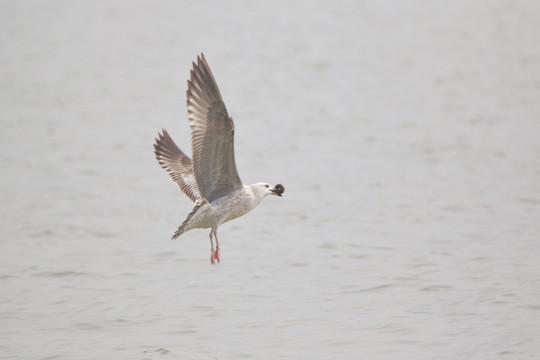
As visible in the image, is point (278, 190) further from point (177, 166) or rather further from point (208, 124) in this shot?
point (177, 166)

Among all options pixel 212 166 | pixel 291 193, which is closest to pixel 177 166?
pixel 212 166

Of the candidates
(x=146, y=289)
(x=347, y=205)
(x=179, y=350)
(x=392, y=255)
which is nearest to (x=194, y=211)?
(x=179, y=350)

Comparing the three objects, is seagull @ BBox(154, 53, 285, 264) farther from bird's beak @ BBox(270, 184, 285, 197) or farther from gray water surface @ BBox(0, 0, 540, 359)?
gray water surface @ BBox(0, 0, 540, 359)

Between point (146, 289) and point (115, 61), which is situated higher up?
point (115, 61)

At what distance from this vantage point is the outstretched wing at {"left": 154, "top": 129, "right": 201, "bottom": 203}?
10.8 metres

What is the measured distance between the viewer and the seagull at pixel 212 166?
9.24 m

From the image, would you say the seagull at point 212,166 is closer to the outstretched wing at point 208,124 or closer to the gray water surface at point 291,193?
the outstretched wing at point 208,124

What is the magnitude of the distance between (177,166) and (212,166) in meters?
1.64

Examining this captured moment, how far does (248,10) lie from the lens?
3706 centimetres

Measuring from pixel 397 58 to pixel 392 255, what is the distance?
16.9 metres

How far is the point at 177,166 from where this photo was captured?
11.1 metres

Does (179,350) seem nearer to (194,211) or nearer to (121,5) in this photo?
(194,211)

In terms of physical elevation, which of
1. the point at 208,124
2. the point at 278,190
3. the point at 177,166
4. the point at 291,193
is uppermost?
the point at 208,124

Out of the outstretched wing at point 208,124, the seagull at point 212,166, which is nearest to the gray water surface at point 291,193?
the seagull at point 212,166
